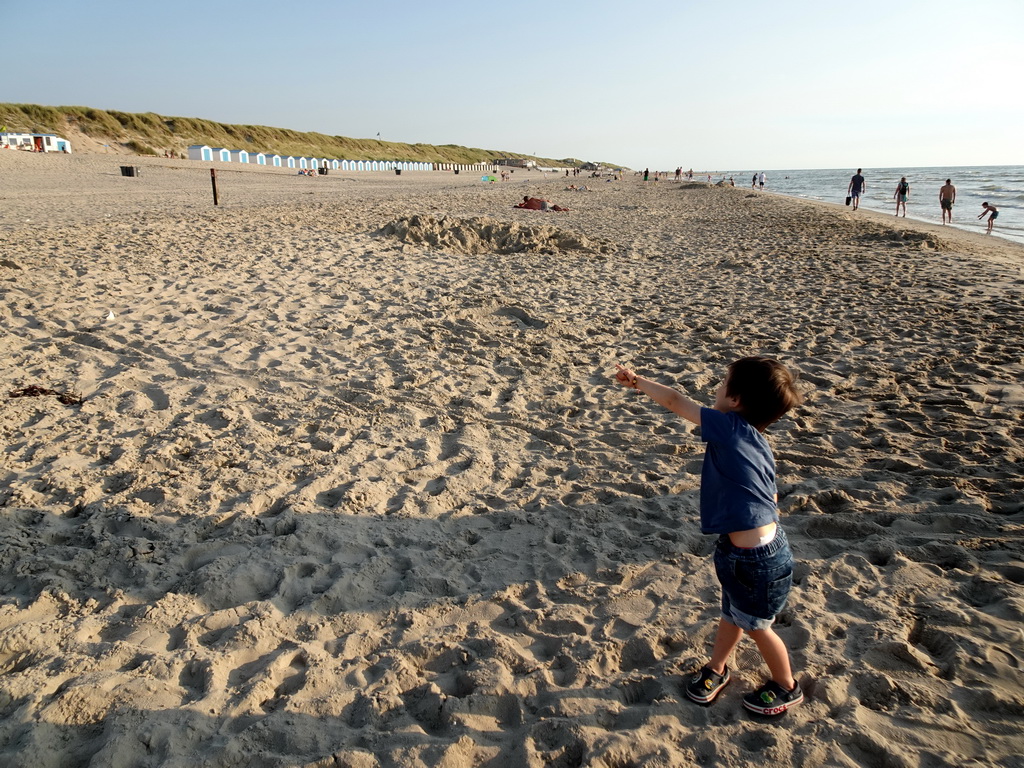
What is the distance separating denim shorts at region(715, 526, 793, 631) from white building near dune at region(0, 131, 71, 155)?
139 feet

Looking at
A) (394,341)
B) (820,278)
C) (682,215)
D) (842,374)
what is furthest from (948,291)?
(682,215)

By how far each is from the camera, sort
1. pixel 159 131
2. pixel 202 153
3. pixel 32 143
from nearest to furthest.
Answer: pixel 32 143 → pixel 202 153 → pixel 159 131

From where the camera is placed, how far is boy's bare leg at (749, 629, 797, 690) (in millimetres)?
2131

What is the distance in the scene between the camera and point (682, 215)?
20.7m

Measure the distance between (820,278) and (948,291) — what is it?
1.77 metres

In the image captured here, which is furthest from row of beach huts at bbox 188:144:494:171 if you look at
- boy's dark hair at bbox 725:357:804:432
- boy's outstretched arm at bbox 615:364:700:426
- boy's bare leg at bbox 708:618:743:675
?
boy's bare leg at bbox 708:618:743:675

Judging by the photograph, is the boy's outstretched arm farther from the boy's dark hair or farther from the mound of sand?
the mound of sand

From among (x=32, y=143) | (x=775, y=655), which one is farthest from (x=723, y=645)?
(x=32, y=143)

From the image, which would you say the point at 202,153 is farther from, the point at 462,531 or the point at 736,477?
the point at 736,477

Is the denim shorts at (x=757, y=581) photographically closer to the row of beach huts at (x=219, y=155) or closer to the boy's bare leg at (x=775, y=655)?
the boy's bare leg at (x=775, y=655)

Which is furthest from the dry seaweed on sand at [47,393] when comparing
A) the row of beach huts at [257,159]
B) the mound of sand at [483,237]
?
the row of beach huts at [257,159]

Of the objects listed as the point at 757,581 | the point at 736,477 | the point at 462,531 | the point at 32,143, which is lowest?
the point at 462,531

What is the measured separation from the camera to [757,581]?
2.11m

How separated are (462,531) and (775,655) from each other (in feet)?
5.54
